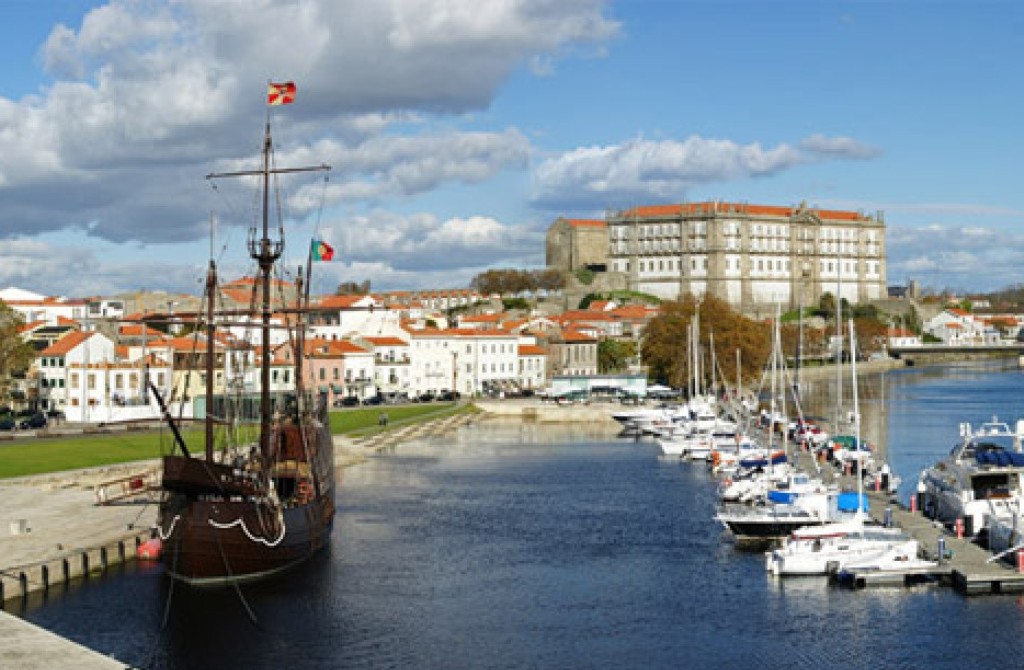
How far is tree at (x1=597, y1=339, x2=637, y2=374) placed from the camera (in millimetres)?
148750

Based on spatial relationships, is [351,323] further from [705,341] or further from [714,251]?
[714,251]

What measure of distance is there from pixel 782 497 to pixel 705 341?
7154 centimetres

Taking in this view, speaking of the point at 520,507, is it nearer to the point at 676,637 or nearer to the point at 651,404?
the point at 676,637

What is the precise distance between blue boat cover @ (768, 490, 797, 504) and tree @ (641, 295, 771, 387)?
6729 cm

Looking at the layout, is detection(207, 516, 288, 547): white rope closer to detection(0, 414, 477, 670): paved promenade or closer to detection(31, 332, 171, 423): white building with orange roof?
detection(0, 414, 477, 670): paved promenade

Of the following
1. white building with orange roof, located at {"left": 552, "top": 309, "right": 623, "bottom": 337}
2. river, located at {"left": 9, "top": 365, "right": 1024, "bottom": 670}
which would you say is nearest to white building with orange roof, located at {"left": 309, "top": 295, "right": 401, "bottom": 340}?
white building with orange roof, located at {"left": 552, "top": 309, "right": 623, "bottom": 337}

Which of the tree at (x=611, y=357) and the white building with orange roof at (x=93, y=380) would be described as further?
the tree at (x=611, y=357)

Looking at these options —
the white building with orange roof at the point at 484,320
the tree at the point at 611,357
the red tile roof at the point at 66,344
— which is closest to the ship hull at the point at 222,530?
the red tile roof at the point at 66,344

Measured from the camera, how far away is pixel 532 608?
37531mm

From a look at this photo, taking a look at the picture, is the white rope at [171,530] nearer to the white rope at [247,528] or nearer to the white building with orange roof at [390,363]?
the white rope at [247,528]

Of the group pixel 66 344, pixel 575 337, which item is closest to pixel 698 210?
pixel 575 337

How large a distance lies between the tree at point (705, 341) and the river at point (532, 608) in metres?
65.8

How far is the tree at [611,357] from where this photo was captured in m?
149

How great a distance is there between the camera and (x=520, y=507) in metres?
56.8
